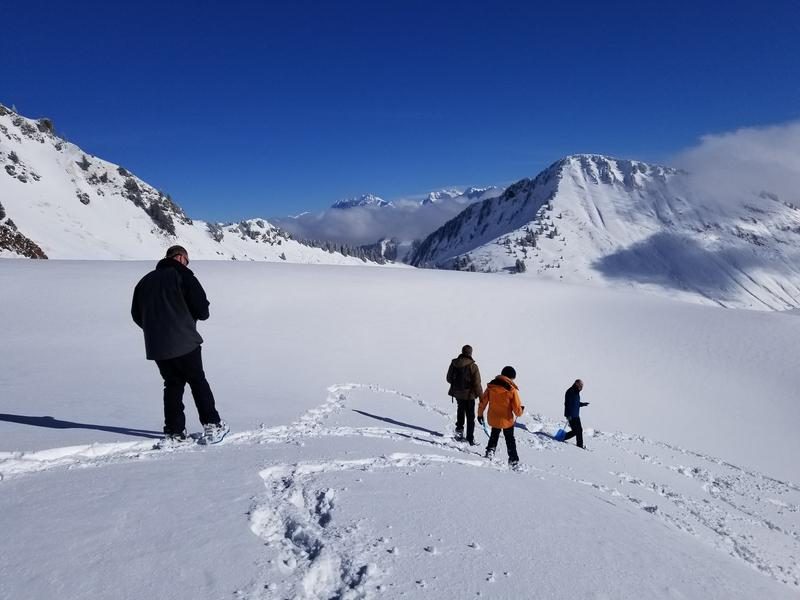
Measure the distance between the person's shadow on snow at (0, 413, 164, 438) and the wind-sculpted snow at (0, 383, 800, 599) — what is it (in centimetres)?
93

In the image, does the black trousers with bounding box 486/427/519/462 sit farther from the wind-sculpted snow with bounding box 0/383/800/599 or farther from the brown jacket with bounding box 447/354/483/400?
the brown jacket with bounding box 447/354/483/400

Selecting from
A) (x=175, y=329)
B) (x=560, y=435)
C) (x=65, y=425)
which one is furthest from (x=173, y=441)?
(x=560, y=435)

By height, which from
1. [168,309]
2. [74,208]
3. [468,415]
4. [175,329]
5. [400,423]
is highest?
[74,208]

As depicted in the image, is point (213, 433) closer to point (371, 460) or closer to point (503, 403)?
point (371, 460)

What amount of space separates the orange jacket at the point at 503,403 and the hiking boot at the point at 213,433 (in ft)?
16.0

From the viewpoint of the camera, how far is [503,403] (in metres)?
9.22

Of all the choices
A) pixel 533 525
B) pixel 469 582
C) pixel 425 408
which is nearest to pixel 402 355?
pixel 425 408

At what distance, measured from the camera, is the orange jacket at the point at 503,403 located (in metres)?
9.13

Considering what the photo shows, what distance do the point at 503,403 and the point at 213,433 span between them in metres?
5.21

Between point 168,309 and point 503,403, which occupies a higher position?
point 168,309

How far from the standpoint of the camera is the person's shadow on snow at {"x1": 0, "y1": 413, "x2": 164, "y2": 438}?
284 inches

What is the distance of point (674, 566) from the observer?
4625 mm

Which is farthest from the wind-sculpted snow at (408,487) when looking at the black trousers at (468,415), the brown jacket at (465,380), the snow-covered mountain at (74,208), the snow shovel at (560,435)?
the snow-covered mountain at (74,208)

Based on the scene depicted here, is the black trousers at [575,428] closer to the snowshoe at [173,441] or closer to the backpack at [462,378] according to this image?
the backpack at [462,378]
